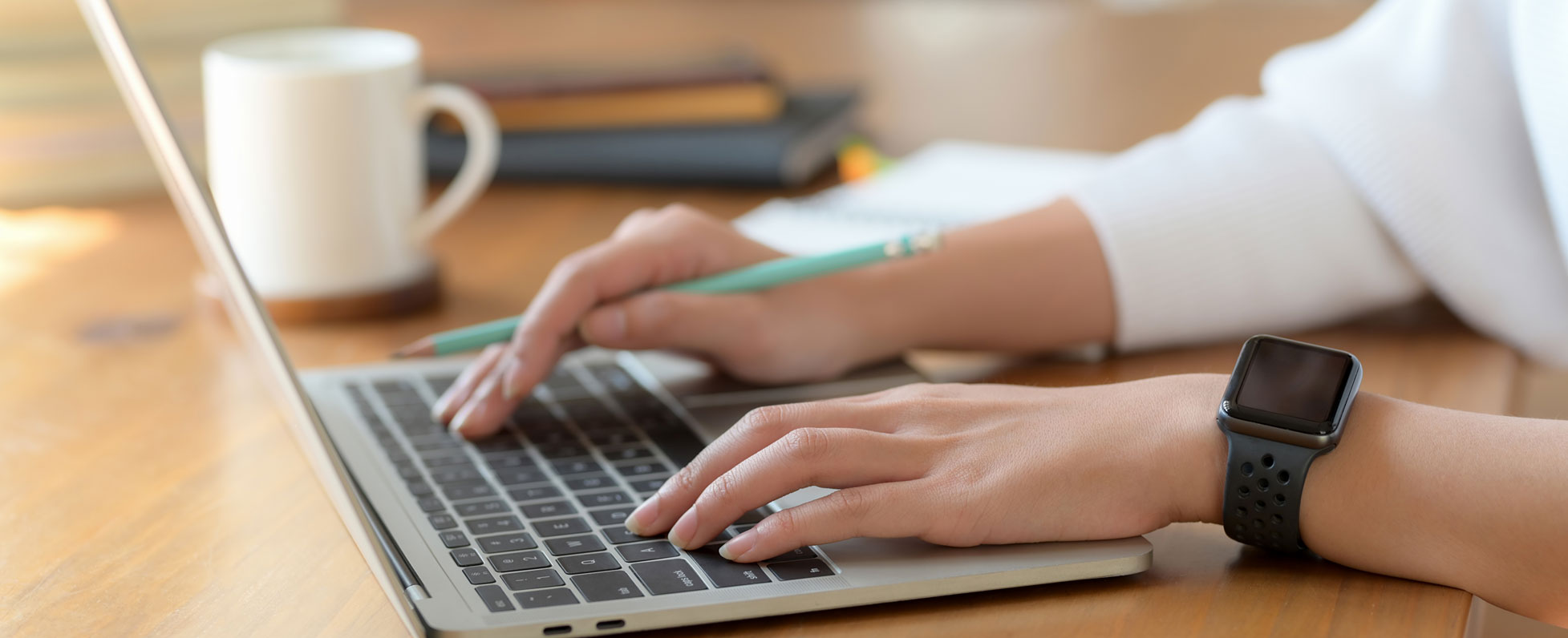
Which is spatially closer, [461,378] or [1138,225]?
[461,378]

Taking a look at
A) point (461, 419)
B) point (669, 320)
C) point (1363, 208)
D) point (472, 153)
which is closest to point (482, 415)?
point (461, 419)

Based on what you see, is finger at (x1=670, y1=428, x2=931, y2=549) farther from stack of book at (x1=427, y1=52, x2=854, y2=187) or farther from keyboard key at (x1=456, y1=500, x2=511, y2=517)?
stack of book at (x1=427, y1=52, x2=854, y2=187)

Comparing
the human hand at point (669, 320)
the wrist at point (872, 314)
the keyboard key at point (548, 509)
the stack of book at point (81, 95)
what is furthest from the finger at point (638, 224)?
the stack of book at point (81, 95)

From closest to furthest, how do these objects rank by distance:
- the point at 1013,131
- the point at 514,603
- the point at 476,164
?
1. the point at 514,603
2. the point at 476,164
3. the point at 1013,131

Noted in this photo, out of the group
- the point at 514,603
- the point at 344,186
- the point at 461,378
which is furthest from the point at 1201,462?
the point at 344,186

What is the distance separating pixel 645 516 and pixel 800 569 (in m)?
0.07

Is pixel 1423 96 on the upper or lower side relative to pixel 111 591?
upper

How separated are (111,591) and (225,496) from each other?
9 centimetres

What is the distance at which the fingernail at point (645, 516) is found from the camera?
56cm

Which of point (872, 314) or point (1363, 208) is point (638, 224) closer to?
point (872, 314)

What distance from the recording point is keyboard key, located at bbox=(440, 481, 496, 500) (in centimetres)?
61

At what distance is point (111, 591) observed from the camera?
56 centimetres

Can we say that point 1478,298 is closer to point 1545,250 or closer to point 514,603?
point 1545,250

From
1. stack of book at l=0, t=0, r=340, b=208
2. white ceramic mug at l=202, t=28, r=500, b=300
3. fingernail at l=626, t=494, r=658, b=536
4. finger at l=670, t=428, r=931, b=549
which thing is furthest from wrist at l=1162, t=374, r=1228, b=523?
stack of book at l=0, t=0, r=340, b=208
